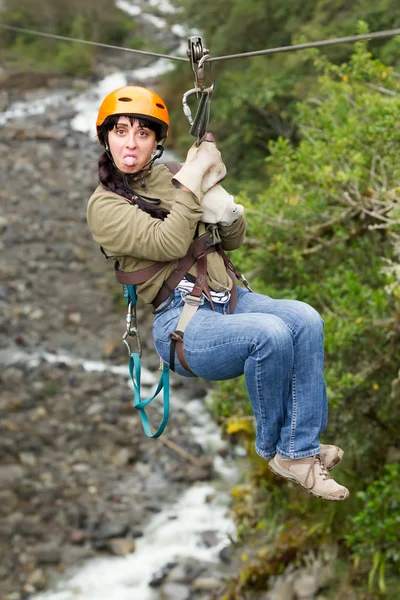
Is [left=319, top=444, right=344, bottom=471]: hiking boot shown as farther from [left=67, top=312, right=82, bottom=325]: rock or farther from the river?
[left=67, top=312, right=82, bottom=325]: rock

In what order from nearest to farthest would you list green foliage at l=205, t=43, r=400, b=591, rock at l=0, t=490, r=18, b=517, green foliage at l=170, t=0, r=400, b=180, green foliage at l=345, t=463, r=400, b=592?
green foliage at l=205, t=43, r=400, b=591
green foliage at l=345, t=463, r=400, b=592
rock at l=0, t=490, r=18, b=517
green foliage at l=170, t=0, r=400, b=180

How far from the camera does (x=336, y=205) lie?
748cm

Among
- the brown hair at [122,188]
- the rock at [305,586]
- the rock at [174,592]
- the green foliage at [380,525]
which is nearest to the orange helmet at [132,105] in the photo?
the brown hair at [122,188]

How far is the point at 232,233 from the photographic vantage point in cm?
353

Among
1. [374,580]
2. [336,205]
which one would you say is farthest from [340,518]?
[336,205]

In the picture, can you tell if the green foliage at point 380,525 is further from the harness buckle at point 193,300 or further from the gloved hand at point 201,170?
the gloved hand at point 201,170

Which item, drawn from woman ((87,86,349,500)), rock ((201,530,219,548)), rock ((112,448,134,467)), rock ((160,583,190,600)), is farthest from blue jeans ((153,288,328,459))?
rock ((112,448,134,467))

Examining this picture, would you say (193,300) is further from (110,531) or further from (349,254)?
(110,531)

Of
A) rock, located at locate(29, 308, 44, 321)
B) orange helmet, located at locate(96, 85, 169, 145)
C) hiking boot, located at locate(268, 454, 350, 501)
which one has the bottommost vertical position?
rock, located at locate(29, 308, 44, 321)

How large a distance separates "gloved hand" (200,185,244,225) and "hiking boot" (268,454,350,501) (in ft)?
3.55

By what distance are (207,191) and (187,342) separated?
68 cm

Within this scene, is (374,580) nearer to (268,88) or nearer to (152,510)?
(152,510)

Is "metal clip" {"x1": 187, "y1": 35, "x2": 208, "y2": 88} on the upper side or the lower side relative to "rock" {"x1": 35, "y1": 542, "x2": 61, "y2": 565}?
upper

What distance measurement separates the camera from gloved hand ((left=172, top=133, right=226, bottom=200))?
3234 mm
